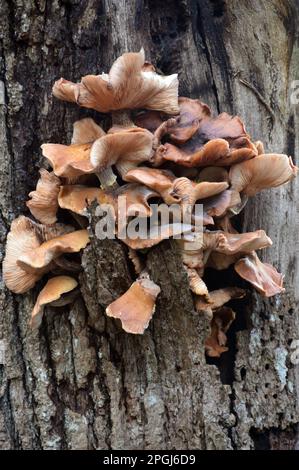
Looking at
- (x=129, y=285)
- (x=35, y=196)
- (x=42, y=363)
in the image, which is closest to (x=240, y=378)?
(x=129, y=285)

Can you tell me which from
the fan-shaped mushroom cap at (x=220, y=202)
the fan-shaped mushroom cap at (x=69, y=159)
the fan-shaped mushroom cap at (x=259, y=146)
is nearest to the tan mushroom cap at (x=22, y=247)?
the fan-shaped mushroom cap at (x=69, y=159)

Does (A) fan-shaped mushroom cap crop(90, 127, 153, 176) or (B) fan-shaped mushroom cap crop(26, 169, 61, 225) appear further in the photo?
(B) fan-shaped mushroom cap crop(26, 169, 61, 225)

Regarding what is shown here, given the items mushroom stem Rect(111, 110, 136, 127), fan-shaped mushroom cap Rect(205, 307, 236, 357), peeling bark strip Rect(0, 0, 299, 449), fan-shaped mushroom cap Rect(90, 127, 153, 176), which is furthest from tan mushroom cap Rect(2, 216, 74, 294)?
fan-shaped mushroom cap Rect(205, 307, 236, 357)

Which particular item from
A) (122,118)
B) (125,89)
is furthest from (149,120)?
(125,89)

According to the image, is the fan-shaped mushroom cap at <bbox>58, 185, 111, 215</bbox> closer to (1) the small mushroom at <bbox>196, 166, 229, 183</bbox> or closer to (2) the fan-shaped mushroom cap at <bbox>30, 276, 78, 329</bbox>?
(2) the fan-shaped mushroom cap at <bbox>30, 276, 78, 329</bbox>

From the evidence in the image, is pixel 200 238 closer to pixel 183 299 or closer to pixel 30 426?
pixel 183 299

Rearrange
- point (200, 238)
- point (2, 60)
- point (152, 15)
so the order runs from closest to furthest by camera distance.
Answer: point (200, 238)
point (2, 60)
point (152, 15)

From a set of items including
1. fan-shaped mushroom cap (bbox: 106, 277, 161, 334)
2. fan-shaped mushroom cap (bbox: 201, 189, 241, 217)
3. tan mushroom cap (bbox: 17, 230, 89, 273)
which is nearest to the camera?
fan-shaped mushroom cap (bbox: 106, 277, 161, 334)
